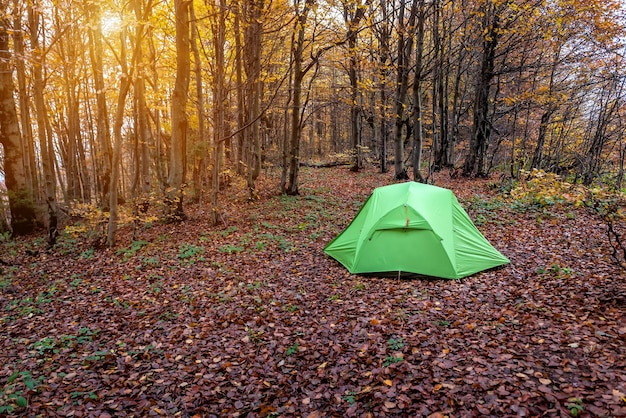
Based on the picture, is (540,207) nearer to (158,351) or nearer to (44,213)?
(158,351)

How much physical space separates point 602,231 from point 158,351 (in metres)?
10.1

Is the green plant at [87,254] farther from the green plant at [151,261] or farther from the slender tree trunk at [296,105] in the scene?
the slender tree trunk at [296,105]

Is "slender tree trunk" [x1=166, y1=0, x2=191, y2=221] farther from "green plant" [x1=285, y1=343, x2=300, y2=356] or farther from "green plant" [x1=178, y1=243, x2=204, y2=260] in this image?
"green plant" [x1=285, y1=343, x2=300, y2=356]

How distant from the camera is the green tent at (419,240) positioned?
7090mm

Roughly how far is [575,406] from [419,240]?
13.9ft

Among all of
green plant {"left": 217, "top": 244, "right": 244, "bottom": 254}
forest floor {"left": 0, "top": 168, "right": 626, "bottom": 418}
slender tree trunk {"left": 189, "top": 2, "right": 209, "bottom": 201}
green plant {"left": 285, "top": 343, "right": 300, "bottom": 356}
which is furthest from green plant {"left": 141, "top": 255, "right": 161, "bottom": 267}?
green plant {"left": 285, "top": 343, "right": 300, "bottom": 356}

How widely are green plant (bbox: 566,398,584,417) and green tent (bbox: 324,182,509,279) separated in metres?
3.58

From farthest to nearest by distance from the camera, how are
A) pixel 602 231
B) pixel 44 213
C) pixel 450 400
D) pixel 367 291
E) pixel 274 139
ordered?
pixel 274 139 → pixel 44 213 → pixel 602 231 → pixel 367 291 → pixel 450 400

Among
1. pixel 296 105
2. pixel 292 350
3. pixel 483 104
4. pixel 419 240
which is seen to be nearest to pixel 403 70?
pixel 483 104

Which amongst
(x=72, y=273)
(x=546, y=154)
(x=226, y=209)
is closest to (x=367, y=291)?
(x=72, y=273)

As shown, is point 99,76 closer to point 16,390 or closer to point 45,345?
point 45,345

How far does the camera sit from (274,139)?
91.6 ft

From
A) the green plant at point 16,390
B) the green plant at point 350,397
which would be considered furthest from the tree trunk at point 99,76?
the green plant at point 350,397

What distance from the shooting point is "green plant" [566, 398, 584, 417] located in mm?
3127
